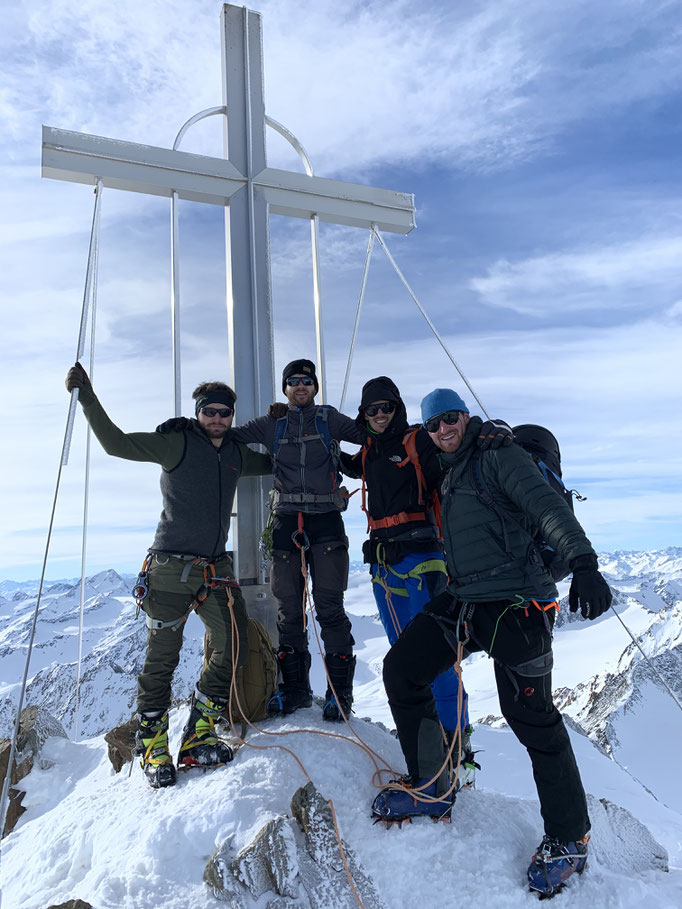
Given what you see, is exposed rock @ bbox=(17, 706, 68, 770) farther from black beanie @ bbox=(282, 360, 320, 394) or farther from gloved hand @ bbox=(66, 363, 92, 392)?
black beanie @ bbox=(282, 360, 320, 394)

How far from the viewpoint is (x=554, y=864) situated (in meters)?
3.52

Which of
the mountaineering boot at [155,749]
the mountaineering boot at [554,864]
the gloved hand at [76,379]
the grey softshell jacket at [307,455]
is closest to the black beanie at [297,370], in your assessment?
the grey softshell jacket at [307,455]

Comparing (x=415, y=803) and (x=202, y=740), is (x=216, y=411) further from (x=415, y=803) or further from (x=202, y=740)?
(x=415, y=803)

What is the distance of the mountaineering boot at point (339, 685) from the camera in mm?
5074

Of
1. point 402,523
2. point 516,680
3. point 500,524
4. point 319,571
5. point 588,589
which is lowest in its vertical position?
point 516,680

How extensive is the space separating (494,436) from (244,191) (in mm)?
4420

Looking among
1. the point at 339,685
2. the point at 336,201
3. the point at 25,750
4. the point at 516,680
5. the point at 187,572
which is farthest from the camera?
the point at 25,750

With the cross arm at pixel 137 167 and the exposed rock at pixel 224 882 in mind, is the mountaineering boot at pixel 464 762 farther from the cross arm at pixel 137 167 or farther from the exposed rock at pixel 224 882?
the cross arm at pixel 137 167

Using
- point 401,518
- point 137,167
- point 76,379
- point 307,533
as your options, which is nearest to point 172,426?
point 76,379

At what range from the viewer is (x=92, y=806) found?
15.1ft

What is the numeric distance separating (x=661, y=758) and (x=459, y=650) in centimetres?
14924

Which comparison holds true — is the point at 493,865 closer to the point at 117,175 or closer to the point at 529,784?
the point at 117,175

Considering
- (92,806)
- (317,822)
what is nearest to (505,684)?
(317,822)

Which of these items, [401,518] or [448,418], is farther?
[401,518]
